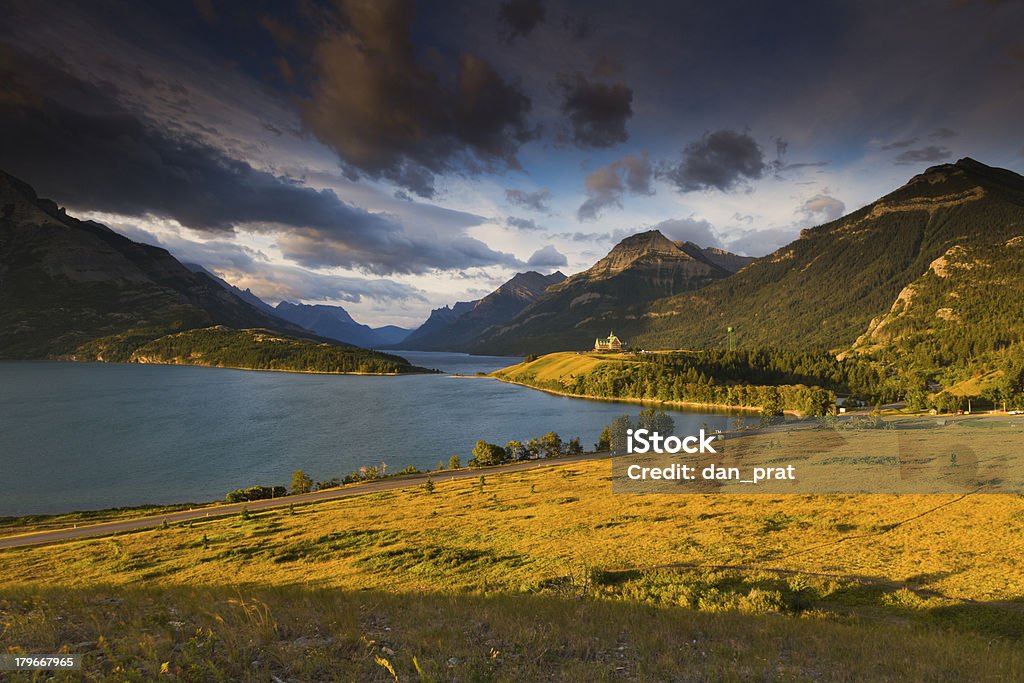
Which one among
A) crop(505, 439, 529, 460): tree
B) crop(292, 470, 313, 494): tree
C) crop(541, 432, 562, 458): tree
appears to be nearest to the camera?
crop(292, 470, 313, 494): tree

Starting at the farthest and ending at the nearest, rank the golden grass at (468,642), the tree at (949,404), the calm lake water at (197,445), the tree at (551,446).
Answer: the tree at (949,404)
the tree at (551,446)
the calm lake water at (197,445)
the golden grass at (468,642)

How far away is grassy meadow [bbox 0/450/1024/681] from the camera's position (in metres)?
11.4

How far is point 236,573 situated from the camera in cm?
2880

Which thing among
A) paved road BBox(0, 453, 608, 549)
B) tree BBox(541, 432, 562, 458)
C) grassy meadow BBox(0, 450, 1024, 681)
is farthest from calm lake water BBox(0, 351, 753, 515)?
grassy meadow BBox(0, 450, 1024, 681)

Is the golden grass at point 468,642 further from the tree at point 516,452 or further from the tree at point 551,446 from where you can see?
the tree at point 551,446

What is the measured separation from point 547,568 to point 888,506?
25.7 metres

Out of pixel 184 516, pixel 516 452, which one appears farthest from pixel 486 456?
pixel 184 516

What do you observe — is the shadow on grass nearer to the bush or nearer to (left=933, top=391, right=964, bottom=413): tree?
the bush

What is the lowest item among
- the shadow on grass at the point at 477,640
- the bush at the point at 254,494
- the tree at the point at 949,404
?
the bush at the point at 254,494

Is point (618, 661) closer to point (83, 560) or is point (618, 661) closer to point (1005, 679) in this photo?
point (1005, 679)

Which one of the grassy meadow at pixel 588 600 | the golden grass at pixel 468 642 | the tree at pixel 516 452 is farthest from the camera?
the tree at pixel 516 452

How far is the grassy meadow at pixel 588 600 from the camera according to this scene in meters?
11.4

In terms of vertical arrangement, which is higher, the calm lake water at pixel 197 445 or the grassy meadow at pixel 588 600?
the grassy meadow at pixel 588 600

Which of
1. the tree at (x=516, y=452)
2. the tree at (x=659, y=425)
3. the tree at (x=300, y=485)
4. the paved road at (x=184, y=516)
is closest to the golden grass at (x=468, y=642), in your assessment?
the paved road at (x=184, y=516)
